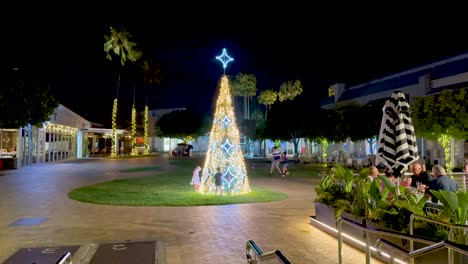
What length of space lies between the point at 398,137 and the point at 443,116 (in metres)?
14.4

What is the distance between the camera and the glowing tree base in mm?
15914

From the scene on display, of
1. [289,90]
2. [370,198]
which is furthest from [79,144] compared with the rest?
[370,198]

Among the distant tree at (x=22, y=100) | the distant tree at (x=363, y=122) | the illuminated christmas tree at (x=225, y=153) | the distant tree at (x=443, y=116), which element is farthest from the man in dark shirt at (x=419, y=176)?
the distant tree at (x=22, y=100)

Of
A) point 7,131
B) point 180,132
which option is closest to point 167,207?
point 7,131

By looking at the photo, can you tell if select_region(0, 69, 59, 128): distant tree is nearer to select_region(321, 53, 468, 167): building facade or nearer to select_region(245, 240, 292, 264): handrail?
select_region(321, 53, 468, 167): building facade

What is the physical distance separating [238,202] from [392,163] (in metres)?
5.05

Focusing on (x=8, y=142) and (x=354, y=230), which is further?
(x=8, y=142)

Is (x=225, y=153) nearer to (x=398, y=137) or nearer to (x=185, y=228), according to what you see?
(x=185, y=228)

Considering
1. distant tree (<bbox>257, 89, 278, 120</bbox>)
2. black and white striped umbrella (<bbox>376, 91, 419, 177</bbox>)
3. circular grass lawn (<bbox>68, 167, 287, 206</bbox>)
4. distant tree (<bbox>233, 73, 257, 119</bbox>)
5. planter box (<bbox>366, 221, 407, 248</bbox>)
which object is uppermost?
distant tree (<bbox>233, 73, 257, 119</bbox>)

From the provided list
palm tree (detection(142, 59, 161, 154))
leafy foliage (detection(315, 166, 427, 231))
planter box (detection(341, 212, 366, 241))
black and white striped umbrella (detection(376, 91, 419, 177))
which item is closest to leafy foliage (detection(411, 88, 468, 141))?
black and white striped umbrella (detection(376, 91, 419, 177))

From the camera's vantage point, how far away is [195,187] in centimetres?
1747

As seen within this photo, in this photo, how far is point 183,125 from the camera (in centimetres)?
6831

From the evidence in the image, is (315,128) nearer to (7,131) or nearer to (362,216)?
(7,131)

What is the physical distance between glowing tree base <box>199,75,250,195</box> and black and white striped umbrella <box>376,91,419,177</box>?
233 inches
